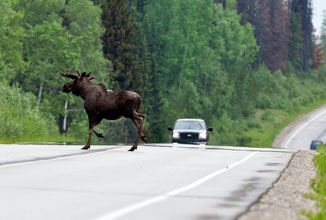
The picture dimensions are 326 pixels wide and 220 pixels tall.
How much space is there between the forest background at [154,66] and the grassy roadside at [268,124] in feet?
0.49

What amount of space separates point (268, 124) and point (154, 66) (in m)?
15.4

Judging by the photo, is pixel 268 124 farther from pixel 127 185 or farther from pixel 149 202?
pixel 149 202

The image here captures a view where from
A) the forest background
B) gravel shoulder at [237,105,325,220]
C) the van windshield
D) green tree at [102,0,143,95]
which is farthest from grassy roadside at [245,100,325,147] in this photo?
gravel shoulder at [237,105,325,220]

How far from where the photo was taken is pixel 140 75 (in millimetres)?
82438

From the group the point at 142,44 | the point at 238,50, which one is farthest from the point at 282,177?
the point at 238,50

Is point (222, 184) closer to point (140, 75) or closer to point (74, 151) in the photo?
point (74, 151)


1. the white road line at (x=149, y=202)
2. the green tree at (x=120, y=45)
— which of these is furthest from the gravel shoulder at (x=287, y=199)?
the green tree at (x=120, y=45)

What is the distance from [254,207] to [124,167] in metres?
6.47

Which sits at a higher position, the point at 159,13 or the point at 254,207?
the point at 159,13

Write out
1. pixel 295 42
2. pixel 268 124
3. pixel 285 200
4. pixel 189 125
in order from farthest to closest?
pixel 295 42 < pixel 268 124 < pixel 189 125 < pixel 285 200

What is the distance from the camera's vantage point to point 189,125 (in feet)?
119

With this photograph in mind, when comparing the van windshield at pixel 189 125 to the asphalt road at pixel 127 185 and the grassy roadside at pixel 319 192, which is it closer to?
the asphalt road at pixel 127 185

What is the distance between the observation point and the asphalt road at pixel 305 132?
251ft

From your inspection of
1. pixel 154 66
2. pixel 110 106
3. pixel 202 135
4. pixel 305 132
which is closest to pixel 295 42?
pixel 154 66
